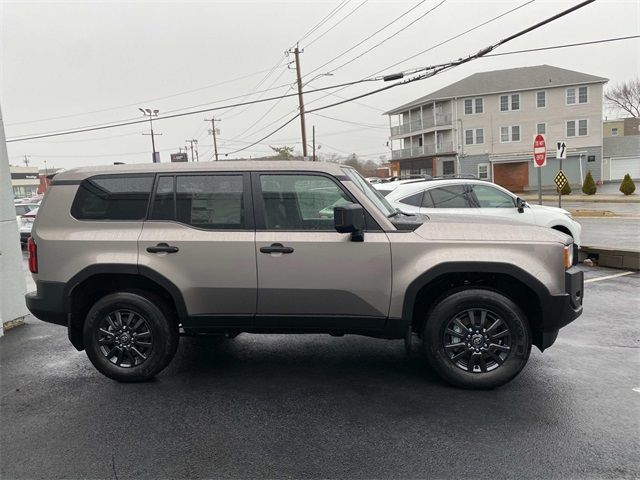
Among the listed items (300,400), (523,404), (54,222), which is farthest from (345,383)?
(54,222)

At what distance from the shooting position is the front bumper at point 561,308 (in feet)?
12.9

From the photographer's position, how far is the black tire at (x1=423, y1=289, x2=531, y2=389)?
157 inches

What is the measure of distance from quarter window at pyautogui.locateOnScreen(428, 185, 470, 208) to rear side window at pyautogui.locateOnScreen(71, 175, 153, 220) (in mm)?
5867

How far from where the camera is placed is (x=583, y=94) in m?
42.5

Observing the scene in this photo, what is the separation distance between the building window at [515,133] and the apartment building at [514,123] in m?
0.09

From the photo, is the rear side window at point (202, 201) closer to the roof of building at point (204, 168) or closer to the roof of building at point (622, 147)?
the roof of building at point (204, 168)

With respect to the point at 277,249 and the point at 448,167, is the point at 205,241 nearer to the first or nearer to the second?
the point at 277,249

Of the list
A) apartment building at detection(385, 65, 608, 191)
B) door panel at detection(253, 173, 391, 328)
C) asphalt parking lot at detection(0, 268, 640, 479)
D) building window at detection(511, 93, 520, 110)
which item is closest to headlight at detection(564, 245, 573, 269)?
asphalt parking lot at detection(0, 268, 640, 479)

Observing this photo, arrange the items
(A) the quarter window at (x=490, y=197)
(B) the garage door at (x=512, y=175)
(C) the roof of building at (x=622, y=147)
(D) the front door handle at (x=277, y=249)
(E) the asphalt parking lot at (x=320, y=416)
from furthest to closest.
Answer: (C) the roof of building at (x=622, y=147) → (B) the garage door at (x=512, y=175) → (A) the quarter window at (x=490, y=197) → (D) the front door handle at (x=277, y=249) → (E) the asphalt parking lot at (x=320, y=416)

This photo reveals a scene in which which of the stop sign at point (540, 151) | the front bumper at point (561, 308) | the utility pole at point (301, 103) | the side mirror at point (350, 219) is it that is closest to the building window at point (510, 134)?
the utility pole at point (301, 103)

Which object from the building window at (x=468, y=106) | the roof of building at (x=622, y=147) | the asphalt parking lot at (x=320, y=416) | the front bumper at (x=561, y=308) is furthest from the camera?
the roof of building at (x=622, y=147)

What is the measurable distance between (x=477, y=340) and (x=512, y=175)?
45.7 m

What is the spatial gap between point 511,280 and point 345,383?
1.67 m

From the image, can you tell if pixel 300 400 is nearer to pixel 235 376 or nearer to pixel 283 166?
pixel 235 376
